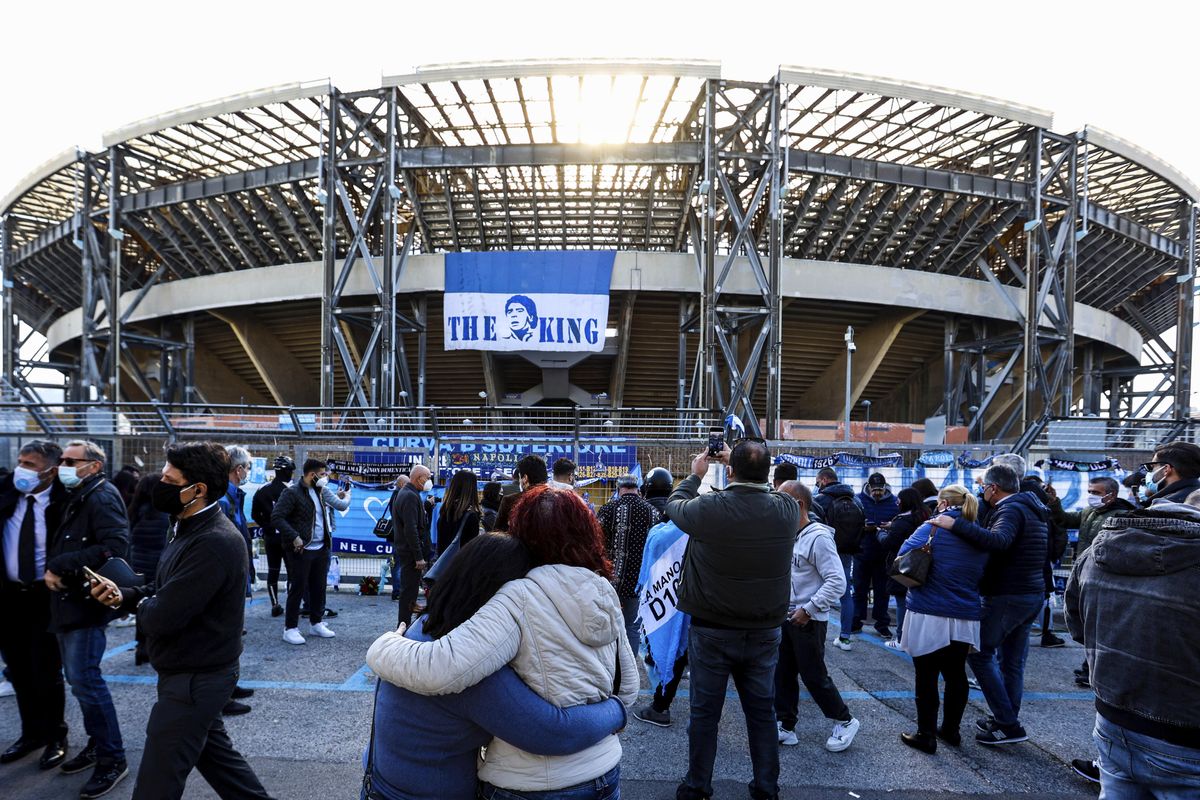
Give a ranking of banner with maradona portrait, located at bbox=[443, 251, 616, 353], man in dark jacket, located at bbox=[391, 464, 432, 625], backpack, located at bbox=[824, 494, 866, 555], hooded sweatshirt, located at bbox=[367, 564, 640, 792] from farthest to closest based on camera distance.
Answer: banner with maradona portrait, located at bbox=[443, 251, 616, 353] < backpack, located at bbox=[824, 494, 866, 555] < man in dark jacket, located at bbox=[391, 464, 432, 625] < hooded sweatshirt, located at bbox=[367, 564, 640, 792]

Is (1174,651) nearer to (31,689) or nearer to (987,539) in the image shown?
(987,539)

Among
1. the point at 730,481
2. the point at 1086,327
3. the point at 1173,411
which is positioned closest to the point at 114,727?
the point at 730,481

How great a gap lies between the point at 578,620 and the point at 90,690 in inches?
131

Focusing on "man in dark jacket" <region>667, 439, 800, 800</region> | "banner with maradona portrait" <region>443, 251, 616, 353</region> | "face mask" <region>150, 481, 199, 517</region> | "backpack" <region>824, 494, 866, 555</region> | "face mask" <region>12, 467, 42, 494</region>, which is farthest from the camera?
"banner with maradona portrait" <region>443, 251, 616, 353</region>

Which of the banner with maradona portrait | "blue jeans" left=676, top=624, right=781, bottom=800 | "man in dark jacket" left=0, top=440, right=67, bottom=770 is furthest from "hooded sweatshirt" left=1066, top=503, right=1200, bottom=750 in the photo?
the banner with maradona portrait

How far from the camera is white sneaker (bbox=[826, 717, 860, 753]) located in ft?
13.2

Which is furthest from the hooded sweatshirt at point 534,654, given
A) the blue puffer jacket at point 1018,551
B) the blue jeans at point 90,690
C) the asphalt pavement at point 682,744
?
the blue puffer jacket at point 1018,551

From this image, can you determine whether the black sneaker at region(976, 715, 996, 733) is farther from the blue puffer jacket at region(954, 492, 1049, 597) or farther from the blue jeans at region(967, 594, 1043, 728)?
the blue puffer jacket at region(954, 492, 1049, 597)

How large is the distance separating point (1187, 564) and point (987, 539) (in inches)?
75.5

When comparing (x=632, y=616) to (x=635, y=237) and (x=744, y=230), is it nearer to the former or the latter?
(x=744, y=230)

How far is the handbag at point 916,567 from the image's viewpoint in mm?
4062

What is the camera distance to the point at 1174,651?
7.14ft

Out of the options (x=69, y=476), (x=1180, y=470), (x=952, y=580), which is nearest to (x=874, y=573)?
(x=952, y=580)

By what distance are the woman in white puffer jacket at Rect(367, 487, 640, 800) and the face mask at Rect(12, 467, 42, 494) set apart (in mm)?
3389
